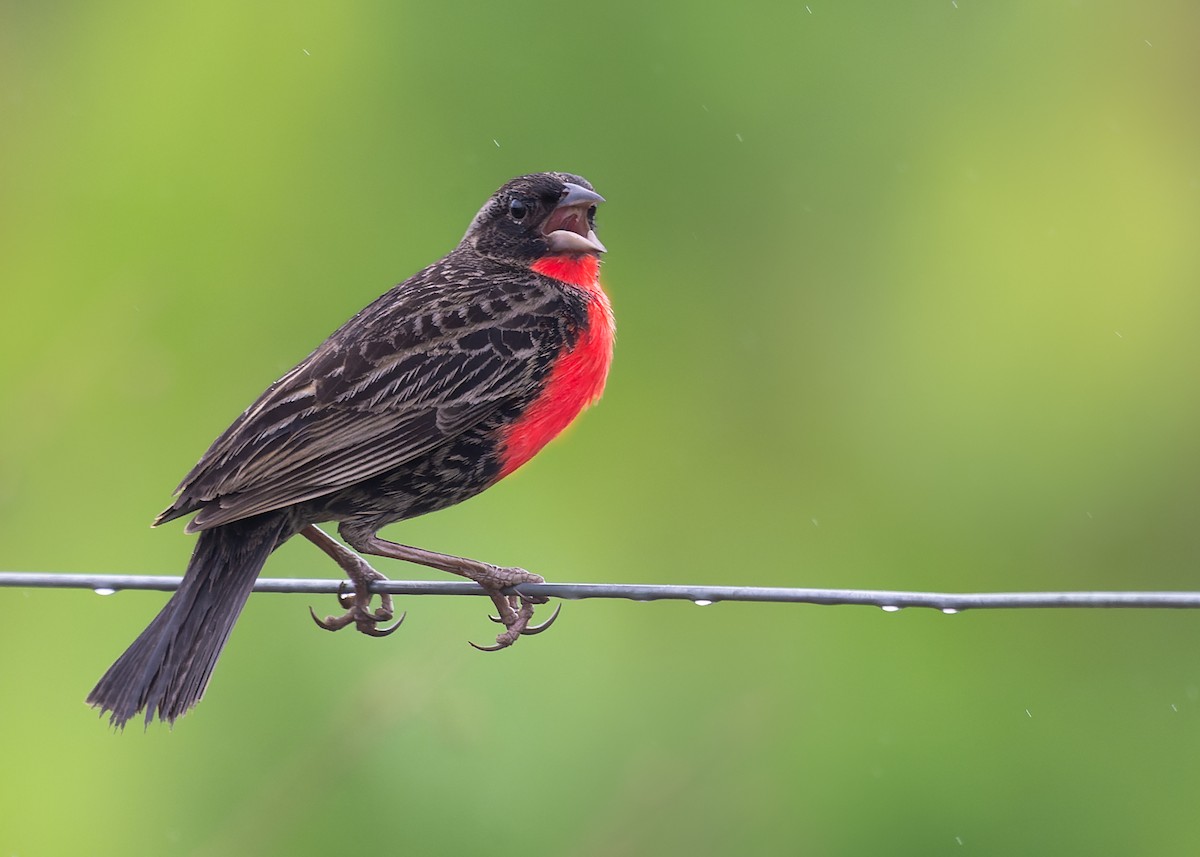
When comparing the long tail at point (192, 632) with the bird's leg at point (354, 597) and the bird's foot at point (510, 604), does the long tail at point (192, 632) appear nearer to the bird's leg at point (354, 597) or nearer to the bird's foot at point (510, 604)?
the bird's leg at point (354, 597)

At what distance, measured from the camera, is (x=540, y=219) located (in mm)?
5004

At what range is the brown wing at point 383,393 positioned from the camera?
4.15 meters

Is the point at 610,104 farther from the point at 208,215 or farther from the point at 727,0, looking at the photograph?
the point at 208,215

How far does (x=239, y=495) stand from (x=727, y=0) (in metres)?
5.87

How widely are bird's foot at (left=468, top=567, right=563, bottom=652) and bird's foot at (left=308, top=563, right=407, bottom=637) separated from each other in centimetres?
36

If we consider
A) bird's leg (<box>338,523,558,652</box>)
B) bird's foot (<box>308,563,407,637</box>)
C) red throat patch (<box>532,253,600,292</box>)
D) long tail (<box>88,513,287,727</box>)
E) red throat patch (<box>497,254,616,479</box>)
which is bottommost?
bird's foot (<box>308,563,407,637</box>)

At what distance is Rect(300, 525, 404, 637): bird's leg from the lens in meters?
4.73

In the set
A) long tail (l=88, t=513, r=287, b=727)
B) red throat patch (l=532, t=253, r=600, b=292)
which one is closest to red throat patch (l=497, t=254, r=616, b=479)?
red throat patch (l=532, t=253, r=600, b=292)

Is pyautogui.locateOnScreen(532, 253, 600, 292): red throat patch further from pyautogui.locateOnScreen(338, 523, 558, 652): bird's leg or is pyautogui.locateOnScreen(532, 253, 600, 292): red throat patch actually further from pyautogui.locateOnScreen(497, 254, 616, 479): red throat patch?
pyautogui.locateOnScreen(338, 523, 558, 652): bird's leg

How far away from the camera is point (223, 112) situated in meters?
8.64

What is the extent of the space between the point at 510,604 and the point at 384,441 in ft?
1.97

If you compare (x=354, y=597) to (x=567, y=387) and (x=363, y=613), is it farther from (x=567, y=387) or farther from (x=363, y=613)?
(x=567, y=387)

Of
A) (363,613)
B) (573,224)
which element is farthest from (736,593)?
(573,224)

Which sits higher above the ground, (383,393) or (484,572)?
(383,393)
